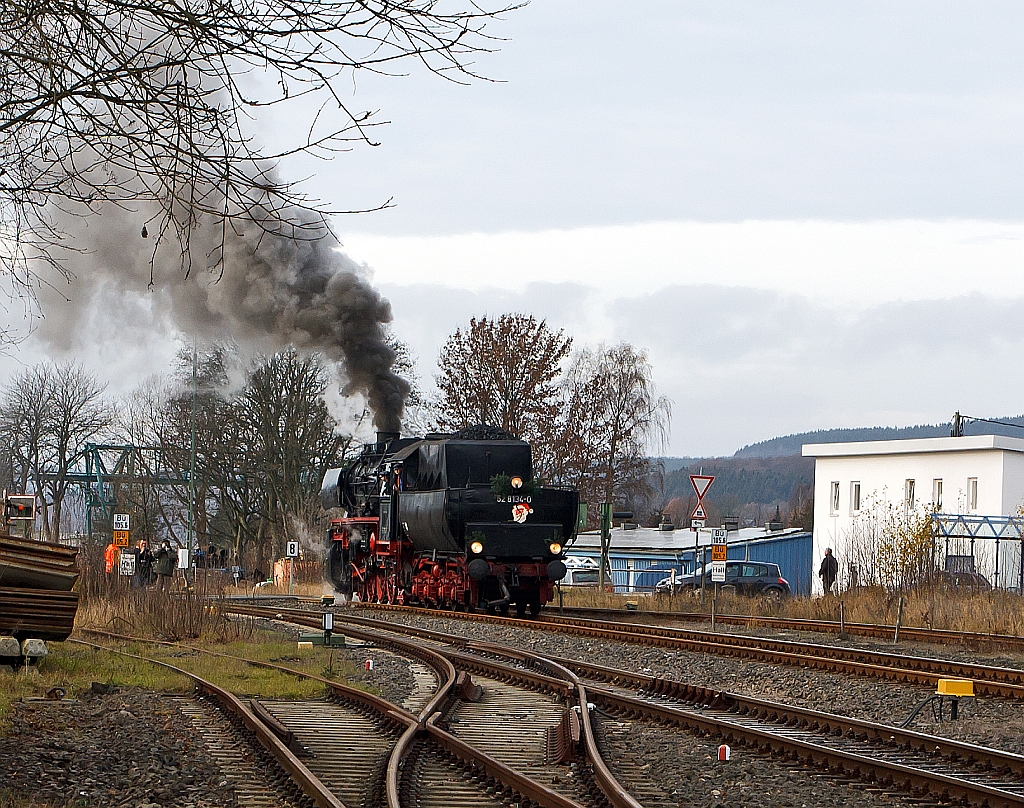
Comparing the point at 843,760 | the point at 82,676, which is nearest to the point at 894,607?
the point at 82,676

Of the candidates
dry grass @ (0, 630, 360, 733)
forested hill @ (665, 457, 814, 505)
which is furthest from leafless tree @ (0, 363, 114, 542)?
forested hill @ (665, 457, 814, 505)

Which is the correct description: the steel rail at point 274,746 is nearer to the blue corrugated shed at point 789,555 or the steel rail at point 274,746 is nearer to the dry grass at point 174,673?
the dry grass at point 174,673

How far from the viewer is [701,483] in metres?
23.7

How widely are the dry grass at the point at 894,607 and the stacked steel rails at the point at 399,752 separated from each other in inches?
472

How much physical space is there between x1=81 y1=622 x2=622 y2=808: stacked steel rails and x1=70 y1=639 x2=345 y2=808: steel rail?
11 millimetres

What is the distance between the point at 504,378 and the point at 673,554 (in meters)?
10.3

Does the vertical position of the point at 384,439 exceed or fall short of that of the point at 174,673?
it exceeds it

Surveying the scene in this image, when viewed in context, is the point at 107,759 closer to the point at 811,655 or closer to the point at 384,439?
the point at 811,655

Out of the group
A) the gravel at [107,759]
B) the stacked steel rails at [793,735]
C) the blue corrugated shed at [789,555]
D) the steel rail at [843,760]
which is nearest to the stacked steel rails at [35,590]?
the gravel at [107,759]

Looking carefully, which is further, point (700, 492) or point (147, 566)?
point (147, 566)

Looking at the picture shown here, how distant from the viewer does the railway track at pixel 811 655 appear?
13953 millimetres

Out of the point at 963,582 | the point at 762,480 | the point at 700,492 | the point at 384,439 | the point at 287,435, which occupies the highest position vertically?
the point at 762,480

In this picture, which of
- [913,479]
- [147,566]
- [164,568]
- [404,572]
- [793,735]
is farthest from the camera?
[913,479]

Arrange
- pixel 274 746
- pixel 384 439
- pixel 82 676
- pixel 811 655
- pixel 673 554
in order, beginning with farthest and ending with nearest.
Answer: pixel 673 554 → pixel 384 439 → pixel 811 655 → pixel 82 676 → pixel 274 746
